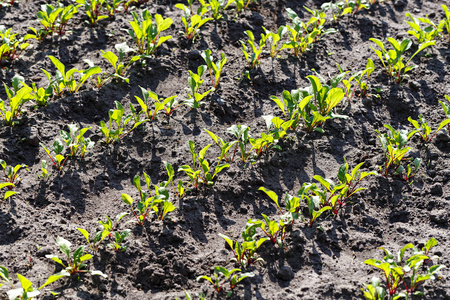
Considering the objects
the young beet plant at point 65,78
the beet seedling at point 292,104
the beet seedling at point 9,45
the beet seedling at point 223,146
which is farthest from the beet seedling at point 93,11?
the beet seedling at point 292,104

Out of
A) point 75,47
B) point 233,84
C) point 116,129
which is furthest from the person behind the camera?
point 75,47

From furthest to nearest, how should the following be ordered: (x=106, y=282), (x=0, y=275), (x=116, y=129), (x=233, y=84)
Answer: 1. (x=233, y=84)
2. (x=116, y=129)
3. (x=106, y=282)
4. (x=0, y=275)

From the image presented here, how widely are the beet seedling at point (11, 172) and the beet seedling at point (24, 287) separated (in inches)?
32.4

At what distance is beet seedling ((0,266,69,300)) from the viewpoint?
2.53 meters

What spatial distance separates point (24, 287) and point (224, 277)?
1.16 metres

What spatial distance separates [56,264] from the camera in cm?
294

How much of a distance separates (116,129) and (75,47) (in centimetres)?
135

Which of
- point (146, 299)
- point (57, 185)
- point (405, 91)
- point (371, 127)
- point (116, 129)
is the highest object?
point (405, 91)

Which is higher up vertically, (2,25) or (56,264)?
(2,25)

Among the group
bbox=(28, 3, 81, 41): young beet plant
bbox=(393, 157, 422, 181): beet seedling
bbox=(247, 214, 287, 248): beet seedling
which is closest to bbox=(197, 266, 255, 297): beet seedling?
bbox=(247, 214, 287, 248): beet seedling

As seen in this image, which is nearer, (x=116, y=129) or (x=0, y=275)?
(x=0, y=275)

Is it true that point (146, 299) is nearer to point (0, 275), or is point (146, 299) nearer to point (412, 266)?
point (0, 275)

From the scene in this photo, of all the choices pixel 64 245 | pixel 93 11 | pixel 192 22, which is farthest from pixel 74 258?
pixel 93 11

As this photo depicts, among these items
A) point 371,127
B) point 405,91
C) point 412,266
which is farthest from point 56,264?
point 405,91
